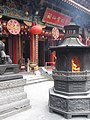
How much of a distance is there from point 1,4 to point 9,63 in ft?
17.5

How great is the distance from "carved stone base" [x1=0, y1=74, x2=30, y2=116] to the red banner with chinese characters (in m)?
7.50

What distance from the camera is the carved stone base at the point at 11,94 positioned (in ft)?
15.4

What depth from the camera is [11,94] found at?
4.93m

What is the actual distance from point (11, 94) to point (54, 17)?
862 centimetres

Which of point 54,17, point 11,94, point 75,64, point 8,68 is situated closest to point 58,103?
point 75,64

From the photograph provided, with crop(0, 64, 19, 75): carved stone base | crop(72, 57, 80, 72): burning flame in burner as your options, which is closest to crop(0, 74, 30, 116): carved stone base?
crop(0, 64, 19, 75): carved stone base

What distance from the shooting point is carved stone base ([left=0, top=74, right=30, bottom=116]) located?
4686 mm

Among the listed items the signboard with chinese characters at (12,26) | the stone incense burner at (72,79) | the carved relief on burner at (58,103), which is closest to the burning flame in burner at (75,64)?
the stone incense burner at (72,79)

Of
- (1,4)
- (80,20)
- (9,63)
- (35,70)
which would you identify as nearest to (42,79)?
(35,70)

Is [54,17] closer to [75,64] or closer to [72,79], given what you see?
[75,64]

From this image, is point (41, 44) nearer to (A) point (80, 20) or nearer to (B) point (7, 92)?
(A) point (80, 20)

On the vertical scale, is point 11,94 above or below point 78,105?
above

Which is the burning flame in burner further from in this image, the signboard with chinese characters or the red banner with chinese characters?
the red banner with chinese characters

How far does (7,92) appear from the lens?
484cm
